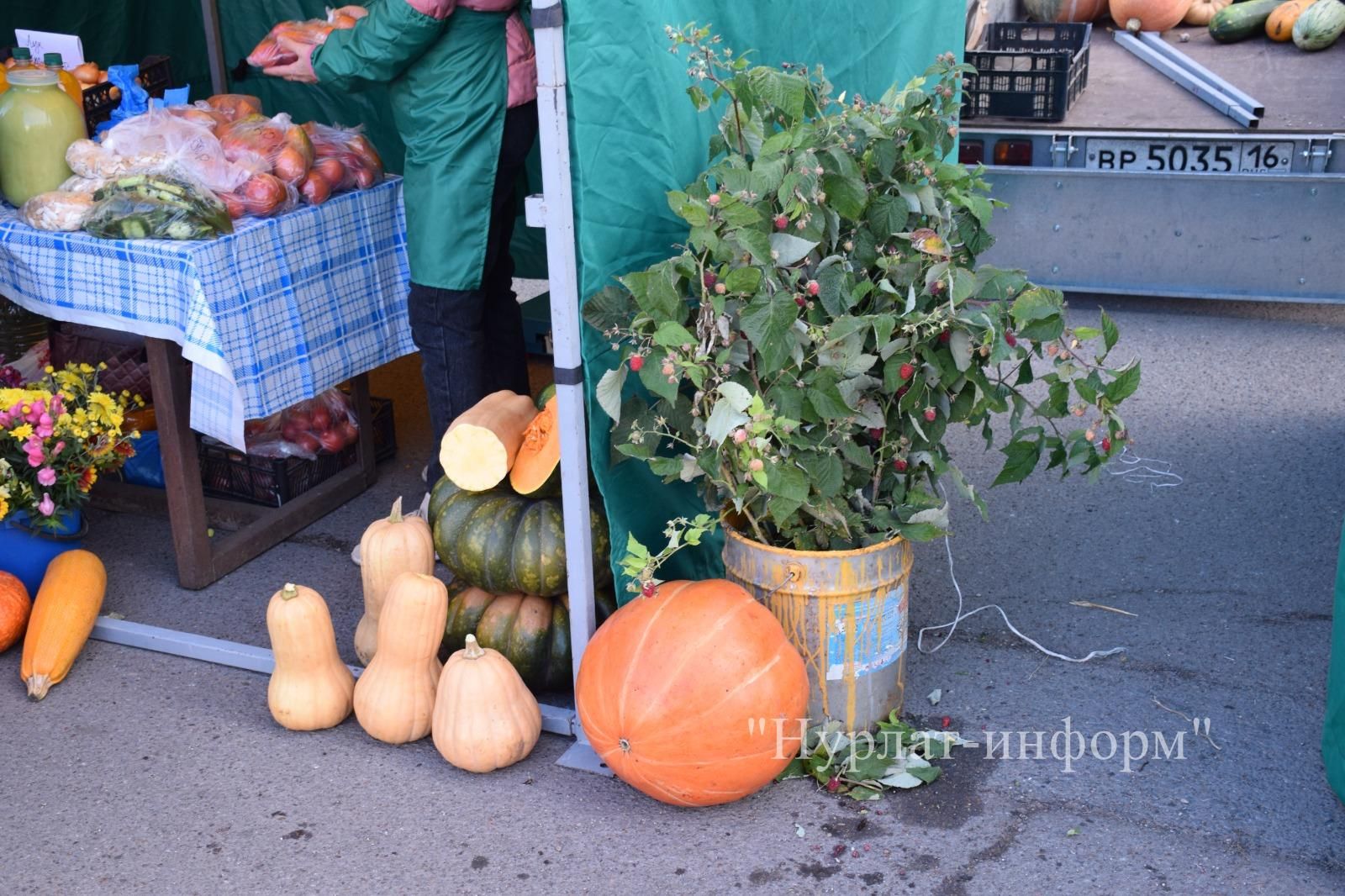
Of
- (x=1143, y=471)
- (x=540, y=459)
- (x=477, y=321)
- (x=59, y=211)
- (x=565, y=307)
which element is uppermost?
(x=59, y=211)

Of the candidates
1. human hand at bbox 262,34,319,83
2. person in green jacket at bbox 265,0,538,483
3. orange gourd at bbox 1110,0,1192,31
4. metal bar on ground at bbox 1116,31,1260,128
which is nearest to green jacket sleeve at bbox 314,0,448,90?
person in green jacket at bbox 265,0,538,483

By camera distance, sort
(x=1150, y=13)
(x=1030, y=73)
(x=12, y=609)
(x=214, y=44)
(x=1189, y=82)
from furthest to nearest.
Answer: (x=1150, y=13) → (x=1189, y=82) → (x=1030, y=73) → (x=214, y=44) → (x=12, y=609)

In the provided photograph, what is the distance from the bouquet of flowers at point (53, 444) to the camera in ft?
12.5

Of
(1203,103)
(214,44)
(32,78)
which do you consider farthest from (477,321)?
(1203,103)

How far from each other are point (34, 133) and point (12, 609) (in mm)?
1359

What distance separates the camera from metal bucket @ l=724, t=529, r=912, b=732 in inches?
117

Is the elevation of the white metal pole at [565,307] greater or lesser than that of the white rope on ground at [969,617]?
greater

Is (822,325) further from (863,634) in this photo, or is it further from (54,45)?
(54,45)

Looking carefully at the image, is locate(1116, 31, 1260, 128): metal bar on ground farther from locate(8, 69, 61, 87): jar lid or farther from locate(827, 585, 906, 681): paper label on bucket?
locate(8, 69, 61, 87): jar lid

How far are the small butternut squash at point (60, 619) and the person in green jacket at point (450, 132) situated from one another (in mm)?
1087

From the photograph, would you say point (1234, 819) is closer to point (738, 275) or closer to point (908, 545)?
point (908, 545)

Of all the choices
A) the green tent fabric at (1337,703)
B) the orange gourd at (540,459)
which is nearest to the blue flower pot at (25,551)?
the orange gourd at (540,459)

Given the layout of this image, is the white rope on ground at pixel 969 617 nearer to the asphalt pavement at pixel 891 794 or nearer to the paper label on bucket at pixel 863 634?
the asphalt pavement at pixel 891 794

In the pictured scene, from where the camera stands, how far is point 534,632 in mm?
3348
